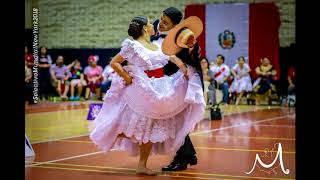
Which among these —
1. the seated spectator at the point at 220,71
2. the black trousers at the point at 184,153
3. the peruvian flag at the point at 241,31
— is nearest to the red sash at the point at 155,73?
the black trousers at the point at 184,153

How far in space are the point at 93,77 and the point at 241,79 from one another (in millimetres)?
4687

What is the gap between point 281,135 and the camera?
884 cm

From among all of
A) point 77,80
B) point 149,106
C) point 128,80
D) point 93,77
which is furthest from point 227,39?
point 149,106

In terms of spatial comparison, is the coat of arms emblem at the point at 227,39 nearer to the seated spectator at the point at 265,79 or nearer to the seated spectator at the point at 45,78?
the seated spectator at the point at 265,79

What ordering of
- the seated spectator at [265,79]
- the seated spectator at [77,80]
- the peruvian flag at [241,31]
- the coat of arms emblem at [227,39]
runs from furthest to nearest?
1. the seated spectator at [77,80]
2. the coat of arms emblem at [227,39]
3. the peruvian flag at [241,31]
4. the seated spectator at [265,79]

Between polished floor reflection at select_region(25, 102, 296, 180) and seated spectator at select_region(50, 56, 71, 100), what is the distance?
7.41 metres

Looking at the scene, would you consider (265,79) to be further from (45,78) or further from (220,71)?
(45,78)

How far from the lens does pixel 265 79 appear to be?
655 inches

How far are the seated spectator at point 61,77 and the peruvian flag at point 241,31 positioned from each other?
4.31 metres

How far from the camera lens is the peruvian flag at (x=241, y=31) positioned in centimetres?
1772

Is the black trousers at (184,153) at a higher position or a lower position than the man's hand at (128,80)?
lower
